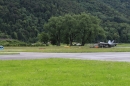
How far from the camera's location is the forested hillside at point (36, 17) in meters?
146

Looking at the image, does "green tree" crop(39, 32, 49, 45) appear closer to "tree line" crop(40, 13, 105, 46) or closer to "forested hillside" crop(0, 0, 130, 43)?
"tree line" crop(40, 13, 105, 46)

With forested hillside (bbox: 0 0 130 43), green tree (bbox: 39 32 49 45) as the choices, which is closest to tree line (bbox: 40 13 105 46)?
green tree (bbox: 39 32 49 45)

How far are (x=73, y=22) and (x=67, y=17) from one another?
332 cm

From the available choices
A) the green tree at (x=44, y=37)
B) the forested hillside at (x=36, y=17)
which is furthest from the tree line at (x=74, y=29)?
the forested hillside at (x=36, y=17)

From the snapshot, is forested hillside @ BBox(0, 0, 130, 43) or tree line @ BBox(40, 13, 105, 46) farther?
forested hillside @ BBox(0, 0, 130, 43)

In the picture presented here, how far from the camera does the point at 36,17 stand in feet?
538

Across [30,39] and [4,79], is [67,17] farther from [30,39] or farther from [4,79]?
[4,79]

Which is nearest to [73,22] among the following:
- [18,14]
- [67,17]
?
[67,17]

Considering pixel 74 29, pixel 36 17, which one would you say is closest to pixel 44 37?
pixel 74 29

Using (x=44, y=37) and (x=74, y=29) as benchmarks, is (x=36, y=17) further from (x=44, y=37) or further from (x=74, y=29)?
(x=74, y=29)

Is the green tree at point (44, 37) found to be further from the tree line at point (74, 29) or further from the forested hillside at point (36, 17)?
the forested hillside at point (36, 17)

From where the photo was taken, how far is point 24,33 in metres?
150

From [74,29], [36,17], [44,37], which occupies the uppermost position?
[36,17]

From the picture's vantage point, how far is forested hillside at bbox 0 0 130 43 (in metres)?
146
